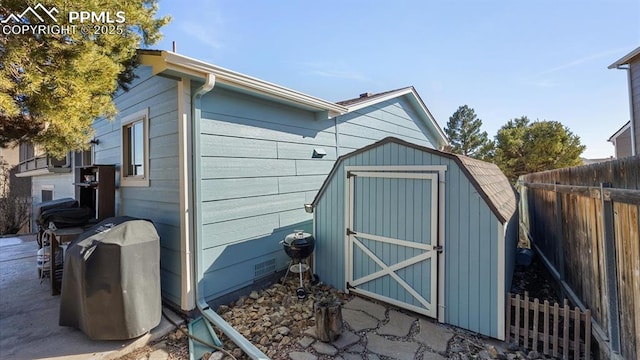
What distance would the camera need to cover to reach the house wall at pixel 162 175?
140 inches

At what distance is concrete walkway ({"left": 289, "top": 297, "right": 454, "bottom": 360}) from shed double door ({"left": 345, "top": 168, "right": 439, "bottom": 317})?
8.3 inches

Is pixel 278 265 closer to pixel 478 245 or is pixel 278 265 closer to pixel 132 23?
pixel 478 245

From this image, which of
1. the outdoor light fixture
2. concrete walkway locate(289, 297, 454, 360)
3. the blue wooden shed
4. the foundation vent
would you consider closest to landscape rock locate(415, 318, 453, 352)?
concrete walkway locate(289, 297, 454, 360)

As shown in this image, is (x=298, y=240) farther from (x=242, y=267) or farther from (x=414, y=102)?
(x=414, y=102)

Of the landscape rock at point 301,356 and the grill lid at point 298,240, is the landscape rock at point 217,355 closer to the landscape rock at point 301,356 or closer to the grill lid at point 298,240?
the landscape rock at point 301,356

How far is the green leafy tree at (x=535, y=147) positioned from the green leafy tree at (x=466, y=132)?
3.60 meters

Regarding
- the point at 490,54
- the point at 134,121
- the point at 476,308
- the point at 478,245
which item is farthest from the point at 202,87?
the point at 490,54

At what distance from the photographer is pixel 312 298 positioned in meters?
3.98

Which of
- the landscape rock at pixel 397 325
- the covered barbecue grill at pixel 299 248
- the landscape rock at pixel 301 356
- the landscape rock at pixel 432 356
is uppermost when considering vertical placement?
the covered barbecue grill at pixel 299 248

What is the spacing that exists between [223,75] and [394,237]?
10.2 feet

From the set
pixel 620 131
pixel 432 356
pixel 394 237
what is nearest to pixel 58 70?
pixel 394 237

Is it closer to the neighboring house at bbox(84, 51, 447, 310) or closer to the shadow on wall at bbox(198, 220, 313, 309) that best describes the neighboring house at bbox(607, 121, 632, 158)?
the neighboring house at bbox(84, 51, 447, 310)

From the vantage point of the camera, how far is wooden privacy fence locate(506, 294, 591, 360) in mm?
2756

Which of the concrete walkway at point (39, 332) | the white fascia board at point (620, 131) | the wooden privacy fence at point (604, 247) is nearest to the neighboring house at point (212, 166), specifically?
the concrete walkway at point (39, 332)
